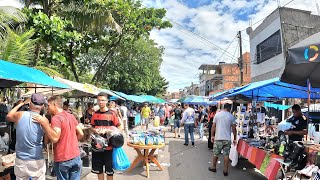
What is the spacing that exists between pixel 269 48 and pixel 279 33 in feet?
7.43

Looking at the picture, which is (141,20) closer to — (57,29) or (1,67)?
(57,29)

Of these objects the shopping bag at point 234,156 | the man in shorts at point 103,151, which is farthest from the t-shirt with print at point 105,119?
the shopping bag at point 234,156

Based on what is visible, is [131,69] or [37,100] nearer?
[37,100]

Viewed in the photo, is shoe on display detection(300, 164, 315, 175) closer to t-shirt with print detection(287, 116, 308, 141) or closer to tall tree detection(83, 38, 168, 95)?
t-shirt with print detection(287, 116, 308, 141)

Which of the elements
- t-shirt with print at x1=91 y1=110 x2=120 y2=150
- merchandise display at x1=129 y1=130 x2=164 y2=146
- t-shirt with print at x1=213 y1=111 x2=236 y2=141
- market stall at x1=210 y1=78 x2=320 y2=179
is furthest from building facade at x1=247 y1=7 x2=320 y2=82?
t-shirt with print at x1=91 y1=110 x2=120 y2=150

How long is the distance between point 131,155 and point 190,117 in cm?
358

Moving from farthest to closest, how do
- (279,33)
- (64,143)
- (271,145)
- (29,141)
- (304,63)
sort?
(279,33), (271,145), (304,63), (64,143), (29,141)

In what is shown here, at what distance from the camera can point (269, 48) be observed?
21234mm

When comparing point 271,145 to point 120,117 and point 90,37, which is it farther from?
point 90,37

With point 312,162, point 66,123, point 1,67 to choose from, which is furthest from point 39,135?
point 312,162

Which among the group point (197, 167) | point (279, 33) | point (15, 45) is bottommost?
point (197, 167)

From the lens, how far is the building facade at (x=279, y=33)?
730 inches

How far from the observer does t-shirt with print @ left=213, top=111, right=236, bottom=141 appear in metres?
7.70

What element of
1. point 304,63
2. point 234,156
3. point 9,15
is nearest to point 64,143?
point 304,63
